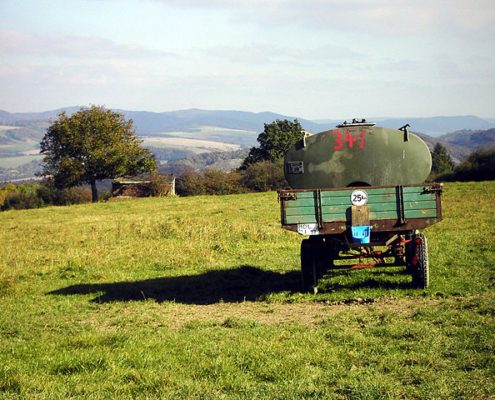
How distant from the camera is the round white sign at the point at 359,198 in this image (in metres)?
11.4

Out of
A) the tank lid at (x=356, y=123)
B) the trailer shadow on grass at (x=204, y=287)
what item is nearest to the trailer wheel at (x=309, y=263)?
the trailer shadow on grass at (x=204, y=287)

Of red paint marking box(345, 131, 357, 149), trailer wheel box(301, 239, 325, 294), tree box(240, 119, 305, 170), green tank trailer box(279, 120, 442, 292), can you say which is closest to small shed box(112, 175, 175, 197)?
tree box(240, 119, 305, 170)

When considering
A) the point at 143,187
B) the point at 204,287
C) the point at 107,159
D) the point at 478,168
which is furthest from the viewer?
the point at 143,187

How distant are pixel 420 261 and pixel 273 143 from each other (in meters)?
68.1

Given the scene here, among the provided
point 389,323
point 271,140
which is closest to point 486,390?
point 389,323

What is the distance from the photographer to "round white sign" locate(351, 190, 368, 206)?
11383 millimetres

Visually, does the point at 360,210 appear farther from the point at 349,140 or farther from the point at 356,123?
the point at 356,123

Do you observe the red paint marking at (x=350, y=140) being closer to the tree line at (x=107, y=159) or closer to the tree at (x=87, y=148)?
the tree line at (x=107, y=159)

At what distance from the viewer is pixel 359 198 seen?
11398 millimetres

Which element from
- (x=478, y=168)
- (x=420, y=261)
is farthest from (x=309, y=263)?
(x=478, y=168)

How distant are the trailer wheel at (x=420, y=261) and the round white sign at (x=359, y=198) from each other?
4.57 ft

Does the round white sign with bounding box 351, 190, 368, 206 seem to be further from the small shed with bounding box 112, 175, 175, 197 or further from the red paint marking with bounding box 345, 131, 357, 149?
the small shed with bounding box 112, 175, 175, 197

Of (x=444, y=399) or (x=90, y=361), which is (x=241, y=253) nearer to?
(x=90, y=361)

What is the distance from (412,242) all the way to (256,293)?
3375 mm
